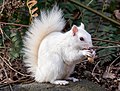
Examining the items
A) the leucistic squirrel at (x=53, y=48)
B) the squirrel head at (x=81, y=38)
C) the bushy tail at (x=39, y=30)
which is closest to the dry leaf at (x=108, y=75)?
the leucistic squirrel at (x=53, y=48)

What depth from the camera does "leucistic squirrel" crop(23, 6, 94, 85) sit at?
272 cm

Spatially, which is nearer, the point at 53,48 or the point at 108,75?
the point at 53,48

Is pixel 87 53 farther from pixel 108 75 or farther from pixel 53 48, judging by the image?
pixel 108 75

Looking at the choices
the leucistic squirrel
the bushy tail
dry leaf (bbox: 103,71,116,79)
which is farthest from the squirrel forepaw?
dry leaf (bbox: 103,71,116,79)

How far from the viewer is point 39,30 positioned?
2.94m

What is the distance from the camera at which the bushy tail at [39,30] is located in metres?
2.94

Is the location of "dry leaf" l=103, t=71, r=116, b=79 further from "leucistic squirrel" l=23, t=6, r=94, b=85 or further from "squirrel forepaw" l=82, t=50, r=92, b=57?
"squirrel forepaw" l=82, t=50, r=92, b=57

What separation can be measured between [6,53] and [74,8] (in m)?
0.83

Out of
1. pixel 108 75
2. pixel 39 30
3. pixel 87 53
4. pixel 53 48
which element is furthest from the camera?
pixel 108 75

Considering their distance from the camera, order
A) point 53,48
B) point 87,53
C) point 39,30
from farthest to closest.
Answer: point 39,30 < point 53,48 < point 87,53

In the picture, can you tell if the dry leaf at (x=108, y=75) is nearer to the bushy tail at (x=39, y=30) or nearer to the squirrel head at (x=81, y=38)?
the bushy tail at (x=39, y=30)

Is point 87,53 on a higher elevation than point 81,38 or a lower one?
lower

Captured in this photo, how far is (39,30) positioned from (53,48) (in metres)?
0.21

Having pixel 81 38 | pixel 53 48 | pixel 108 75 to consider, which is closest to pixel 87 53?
pixel 81 38
